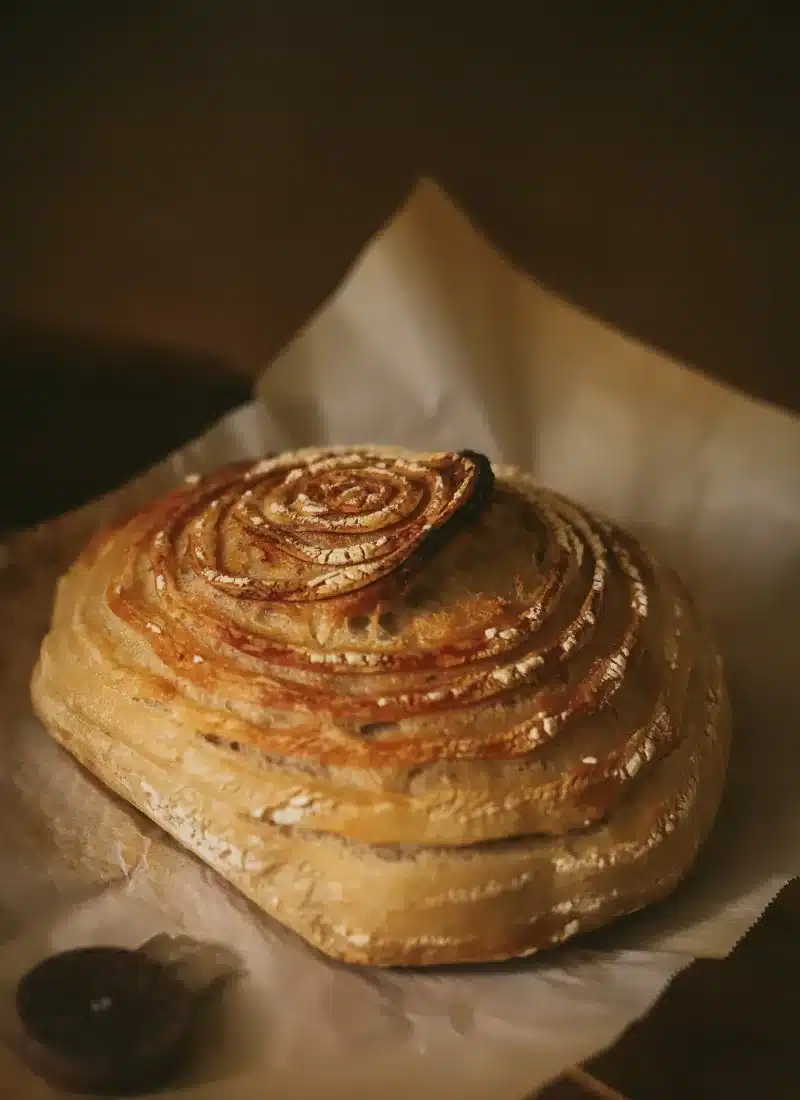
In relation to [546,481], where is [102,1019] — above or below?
below

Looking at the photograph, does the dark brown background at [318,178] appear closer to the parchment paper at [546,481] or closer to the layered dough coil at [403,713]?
the parchment paper at [546,481]

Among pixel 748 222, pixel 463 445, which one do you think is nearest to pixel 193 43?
pixel 463 445

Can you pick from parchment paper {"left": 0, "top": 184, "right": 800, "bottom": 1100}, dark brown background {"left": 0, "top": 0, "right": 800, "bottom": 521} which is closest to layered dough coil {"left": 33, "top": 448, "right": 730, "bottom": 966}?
parchment paper {"left": 0, "top": 184, "right": 800, "bottom": 1100}

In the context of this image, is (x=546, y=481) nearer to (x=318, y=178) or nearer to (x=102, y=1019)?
(x=318, y=178)

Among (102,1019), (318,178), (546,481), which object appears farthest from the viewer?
(318,178)

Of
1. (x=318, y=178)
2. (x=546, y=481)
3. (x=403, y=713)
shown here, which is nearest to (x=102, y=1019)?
(x=403, y=713)

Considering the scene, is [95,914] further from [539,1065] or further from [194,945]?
[539,1065]

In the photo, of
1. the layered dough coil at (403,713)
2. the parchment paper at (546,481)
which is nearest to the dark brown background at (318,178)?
the parchment paper at (546,481)
